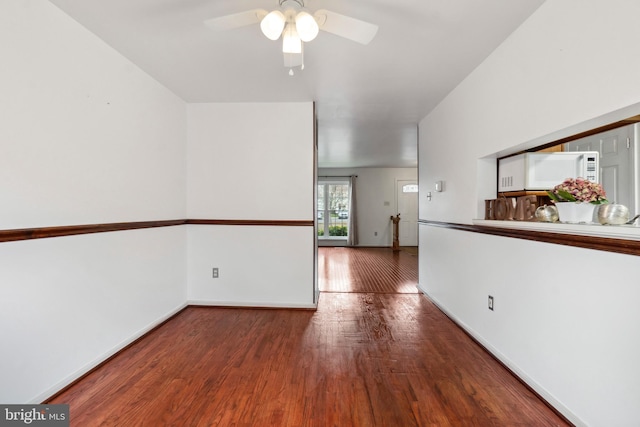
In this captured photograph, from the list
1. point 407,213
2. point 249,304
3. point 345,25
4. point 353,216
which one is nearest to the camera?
point 345,25

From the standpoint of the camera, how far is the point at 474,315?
245 centimetres

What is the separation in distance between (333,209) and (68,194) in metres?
7.06

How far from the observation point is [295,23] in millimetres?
1562

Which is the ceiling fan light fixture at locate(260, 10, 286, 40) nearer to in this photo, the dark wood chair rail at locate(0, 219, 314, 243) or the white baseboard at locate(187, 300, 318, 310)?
the dark wood chair rail at locate(0, 219, 314, 243)

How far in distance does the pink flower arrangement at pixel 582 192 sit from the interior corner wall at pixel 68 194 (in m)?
2.93

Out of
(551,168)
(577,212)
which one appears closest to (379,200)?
(551,168)

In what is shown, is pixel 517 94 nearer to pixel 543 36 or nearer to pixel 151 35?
pixel 543 36

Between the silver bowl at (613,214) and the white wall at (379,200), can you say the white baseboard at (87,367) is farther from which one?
the white wall at (379,200)

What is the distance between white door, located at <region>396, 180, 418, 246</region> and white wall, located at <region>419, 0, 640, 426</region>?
5.76m

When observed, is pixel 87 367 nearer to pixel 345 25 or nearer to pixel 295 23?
pixel 295 23

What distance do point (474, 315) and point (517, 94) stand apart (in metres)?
1.72

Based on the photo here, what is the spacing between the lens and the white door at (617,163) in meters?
2.21

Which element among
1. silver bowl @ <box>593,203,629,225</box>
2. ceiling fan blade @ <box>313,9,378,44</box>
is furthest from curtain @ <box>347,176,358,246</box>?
silver bowl @ <box>593,203,629,225</box>

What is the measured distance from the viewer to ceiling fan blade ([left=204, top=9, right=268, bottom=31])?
149cm
